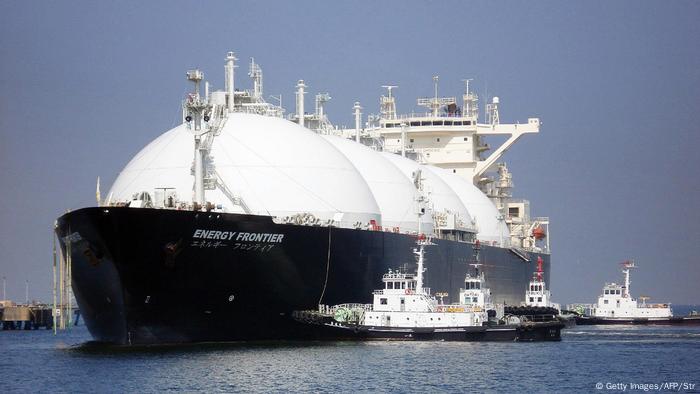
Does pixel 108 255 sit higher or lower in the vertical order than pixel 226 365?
higher

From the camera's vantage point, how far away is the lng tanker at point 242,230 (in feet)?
169

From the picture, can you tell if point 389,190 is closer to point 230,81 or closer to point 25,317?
point 230,81

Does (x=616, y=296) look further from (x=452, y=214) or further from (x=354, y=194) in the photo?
(x=354, y=194)

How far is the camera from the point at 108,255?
5131 centimetres

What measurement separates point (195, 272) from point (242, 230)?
2.78 meters

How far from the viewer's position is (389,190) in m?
71.4

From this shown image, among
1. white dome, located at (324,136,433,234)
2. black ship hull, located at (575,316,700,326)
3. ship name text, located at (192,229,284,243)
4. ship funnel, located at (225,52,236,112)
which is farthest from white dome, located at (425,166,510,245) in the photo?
ship name text, located at (192,229,284,243)

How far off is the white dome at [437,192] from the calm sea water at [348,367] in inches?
834

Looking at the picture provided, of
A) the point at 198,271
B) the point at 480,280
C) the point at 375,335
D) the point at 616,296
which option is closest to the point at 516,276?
the point at 616,296

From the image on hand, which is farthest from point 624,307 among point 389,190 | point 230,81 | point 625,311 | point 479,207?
point 230,81

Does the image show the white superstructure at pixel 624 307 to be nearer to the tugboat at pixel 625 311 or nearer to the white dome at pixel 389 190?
the tugboat at pixel 625 311

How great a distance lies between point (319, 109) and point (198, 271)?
25906 millimetres

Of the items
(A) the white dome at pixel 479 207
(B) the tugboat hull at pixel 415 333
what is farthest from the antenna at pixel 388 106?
(B) the tugboat hull at pixel 415 333

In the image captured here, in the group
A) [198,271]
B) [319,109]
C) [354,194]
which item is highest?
[319,109]
